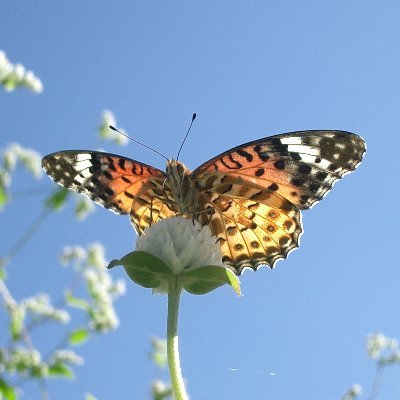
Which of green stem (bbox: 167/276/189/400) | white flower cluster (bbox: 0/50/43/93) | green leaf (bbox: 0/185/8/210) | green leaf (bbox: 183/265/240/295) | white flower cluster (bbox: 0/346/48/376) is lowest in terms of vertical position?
green stem (bbox: 167/276/189/400)

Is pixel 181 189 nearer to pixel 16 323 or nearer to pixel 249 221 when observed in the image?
pixel 249 221

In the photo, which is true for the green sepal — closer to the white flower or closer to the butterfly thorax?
the white flower

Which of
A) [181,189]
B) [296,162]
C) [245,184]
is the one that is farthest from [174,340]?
[296,162]

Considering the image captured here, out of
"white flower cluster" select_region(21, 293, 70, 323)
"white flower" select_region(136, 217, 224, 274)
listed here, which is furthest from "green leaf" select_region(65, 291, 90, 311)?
"white flower" select_region(136, 217, 224, 274)

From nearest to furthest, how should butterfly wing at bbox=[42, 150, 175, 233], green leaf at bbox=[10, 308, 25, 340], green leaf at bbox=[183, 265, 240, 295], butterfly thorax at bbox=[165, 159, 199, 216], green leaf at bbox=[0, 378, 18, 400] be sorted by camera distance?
green leaf at bbox=[183, 265, 240, 295], butterfly thorax at bbox=[165, 159, 199, 216], butterfly wing at bbox=[42, 150, 175, 233], green leaf at bbox=[0, 378, 18, 400], green leaf at bbox=[10, 308, 25, 340]

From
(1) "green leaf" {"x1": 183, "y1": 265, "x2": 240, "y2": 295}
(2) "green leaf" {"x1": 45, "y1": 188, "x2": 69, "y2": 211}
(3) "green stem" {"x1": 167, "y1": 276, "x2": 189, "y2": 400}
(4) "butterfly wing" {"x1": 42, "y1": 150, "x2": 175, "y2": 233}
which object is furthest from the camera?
(2) "green leaf" {"x1": 45, "y1": 188, "x2": 69, "y2": 211}

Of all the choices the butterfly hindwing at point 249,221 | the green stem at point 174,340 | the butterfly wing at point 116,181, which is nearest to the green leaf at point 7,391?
the butterfly wing at point 116,181

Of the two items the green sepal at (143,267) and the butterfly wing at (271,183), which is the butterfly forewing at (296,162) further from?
the green sepal at (143,267)
